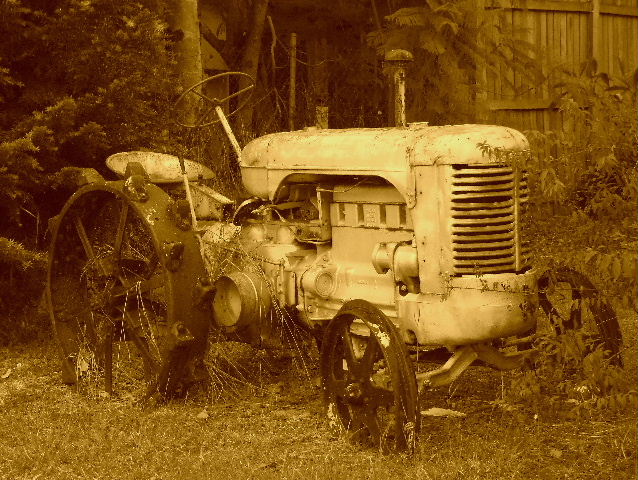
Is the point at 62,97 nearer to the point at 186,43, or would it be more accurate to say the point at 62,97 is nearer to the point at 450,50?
the point at 186,43

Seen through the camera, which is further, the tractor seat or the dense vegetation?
the tractor seat

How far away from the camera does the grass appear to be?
14.4 ft

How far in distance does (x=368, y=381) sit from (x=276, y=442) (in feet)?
1.89

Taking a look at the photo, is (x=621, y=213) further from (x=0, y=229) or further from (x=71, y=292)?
(x=0, y=229)

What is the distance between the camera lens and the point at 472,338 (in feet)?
15.0

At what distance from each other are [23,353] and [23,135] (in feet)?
4.65

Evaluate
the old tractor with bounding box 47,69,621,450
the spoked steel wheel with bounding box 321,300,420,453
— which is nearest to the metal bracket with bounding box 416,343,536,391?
the old tractor with bounding box 47,69,621,450

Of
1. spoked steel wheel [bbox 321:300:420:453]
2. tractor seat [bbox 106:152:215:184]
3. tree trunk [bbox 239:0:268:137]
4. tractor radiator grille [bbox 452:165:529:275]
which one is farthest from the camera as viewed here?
tree trunk [bbox 239:0:268:137]

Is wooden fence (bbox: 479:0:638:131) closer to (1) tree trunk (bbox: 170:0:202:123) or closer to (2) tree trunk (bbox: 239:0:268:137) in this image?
(2) tree trunk (bbox: 239:0:268:137)

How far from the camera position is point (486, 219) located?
4547 millimetres

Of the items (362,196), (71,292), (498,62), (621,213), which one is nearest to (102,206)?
(71,292)

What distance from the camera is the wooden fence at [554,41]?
10234 millimetres

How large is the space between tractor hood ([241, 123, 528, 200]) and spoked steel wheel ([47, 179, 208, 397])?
553 millimetres

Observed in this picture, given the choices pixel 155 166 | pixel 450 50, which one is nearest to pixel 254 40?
pixel 450 50
